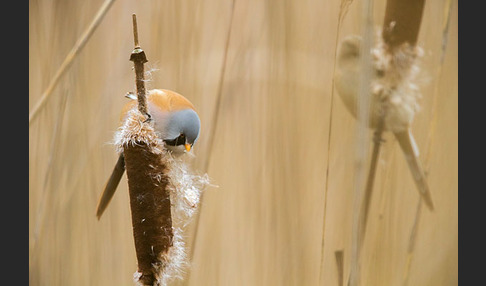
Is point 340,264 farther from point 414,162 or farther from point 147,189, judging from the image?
point 147,189

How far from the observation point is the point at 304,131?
1.05 m

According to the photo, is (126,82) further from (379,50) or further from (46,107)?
(379,50)

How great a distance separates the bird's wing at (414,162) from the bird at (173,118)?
0.37 metres

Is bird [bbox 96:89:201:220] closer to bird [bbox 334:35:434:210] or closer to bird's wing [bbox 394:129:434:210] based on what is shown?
bird [bbox 334:35:434:210]

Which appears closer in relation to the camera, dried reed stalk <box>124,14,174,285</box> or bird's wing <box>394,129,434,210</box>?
dried reed stalk <box>124,14,174,285</box>

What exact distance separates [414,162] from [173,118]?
0.45 metres

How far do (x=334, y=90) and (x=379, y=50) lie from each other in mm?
105

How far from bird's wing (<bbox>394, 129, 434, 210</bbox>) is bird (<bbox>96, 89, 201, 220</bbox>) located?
371 mm

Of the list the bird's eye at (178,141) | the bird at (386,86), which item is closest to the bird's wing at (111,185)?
the bird's eye at (178,141)

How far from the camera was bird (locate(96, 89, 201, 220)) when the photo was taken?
0.98m

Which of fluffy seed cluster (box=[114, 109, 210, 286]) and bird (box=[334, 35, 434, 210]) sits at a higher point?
bird (box=[334, 35, 434, 210])

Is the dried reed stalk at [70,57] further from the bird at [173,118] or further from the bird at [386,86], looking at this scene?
the bird at [386,86]

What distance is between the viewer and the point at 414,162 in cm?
112

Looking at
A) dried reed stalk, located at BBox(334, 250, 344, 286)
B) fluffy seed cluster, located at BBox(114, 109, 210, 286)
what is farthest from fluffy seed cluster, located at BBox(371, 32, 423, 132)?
fluffy seed cluster, located at BBox(114, 109, 210, 286)
